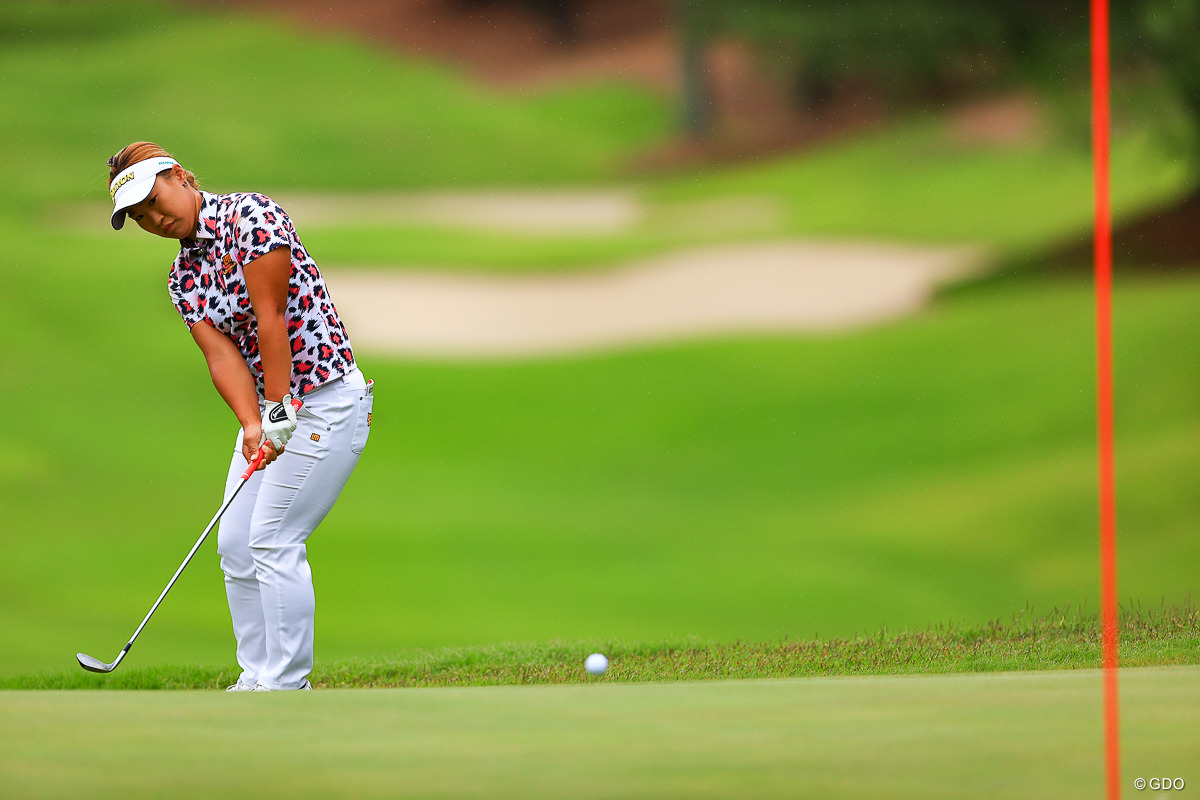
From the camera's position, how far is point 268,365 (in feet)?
8.98

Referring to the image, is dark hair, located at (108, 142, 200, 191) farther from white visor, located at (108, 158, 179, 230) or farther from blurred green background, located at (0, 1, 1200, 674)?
blurred green background, located at (0, 1, 1200, 674)

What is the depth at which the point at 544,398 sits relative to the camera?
8.05 metres

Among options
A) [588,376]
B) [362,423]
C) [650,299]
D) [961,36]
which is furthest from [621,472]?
[362,423]

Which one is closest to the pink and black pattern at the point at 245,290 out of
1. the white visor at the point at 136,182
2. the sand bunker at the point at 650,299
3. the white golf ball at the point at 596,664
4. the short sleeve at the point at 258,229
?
the short sleeve at the point at 258,229

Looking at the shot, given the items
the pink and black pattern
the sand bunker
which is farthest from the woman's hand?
the sand bunker

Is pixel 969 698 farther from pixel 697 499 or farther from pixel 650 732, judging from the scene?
pixel 697 499

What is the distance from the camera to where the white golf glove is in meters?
2.75

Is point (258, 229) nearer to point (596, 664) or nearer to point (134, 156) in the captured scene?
point (134, 156)

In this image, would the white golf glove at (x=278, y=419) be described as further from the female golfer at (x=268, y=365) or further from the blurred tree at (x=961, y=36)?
the blurred tree at (x=961, y=36)

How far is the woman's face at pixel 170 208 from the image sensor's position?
2746 mm

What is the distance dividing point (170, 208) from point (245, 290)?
211 mm

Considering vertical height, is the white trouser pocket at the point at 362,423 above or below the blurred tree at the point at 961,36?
below

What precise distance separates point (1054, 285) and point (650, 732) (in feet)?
24.6

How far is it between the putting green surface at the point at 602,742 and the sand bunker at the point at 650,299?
6.20 metres
